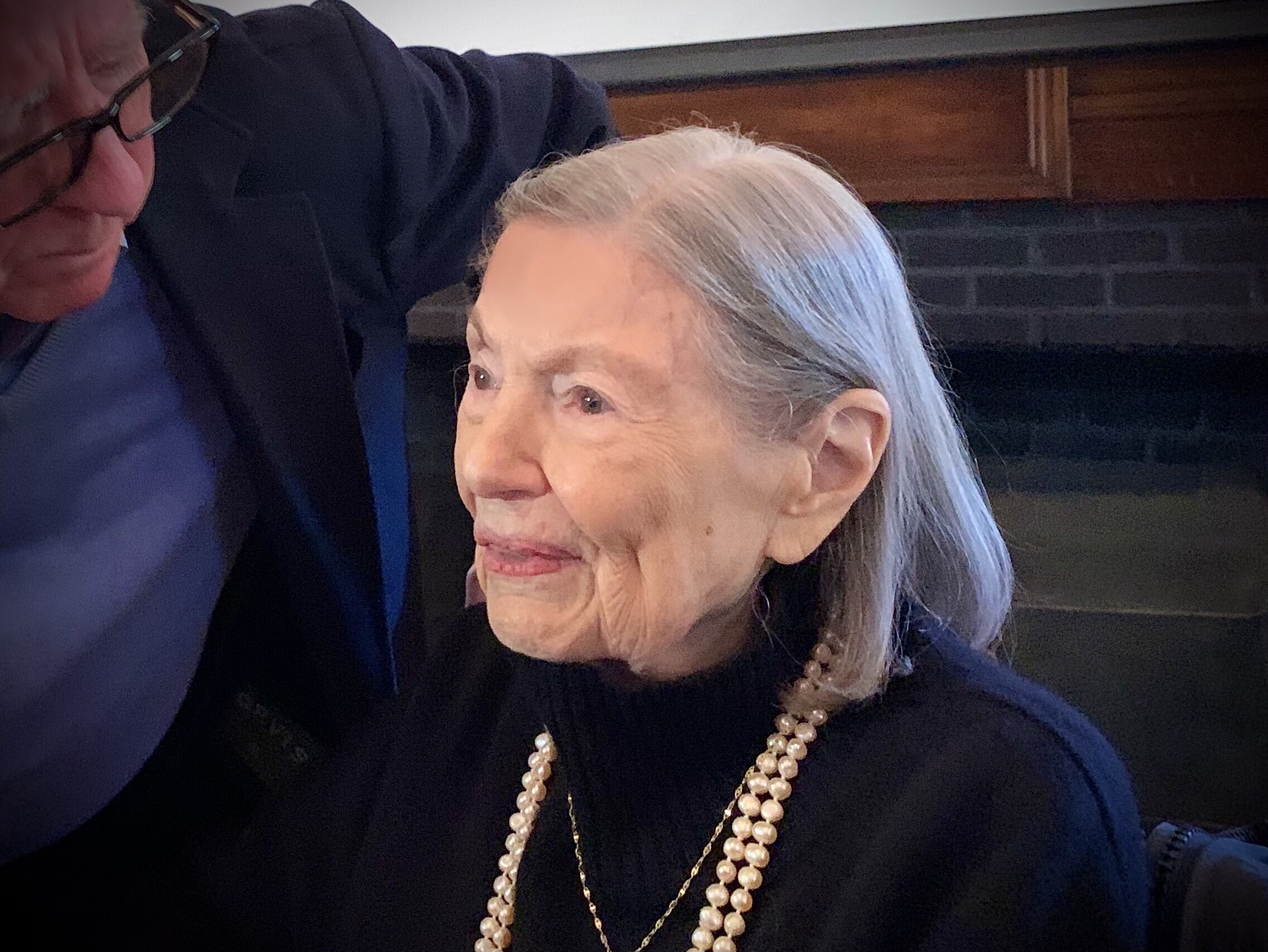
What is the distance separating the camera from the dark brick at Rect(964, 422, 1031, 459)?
142cm

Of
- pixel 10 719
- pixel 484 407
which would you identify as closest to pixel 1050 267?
pixel 484 407

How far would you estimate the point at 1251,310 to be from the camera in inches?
50.7

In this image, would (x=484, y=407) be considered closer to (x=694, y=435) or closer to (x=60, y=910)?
(x=694, y=435)

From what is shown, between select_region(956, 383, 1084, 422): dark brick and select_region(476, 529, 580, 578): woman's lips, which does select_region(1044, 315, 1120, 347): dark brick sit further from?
select_region(476, 529, 580, 578): woman's lips

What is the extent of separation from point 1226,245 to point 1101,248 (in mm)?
143

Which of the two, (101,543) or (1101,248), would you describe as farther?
(1101,248)

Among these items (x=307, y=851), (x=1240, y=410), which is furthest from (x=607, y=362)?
(x=1240, y=410)

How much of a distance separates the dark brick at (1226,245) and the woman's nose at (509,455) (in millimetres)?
1065

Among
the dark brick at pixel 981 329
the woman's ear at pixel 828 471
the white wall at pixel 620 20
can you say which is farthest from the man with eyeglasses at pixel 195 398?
the dark brick at pixel 981 329

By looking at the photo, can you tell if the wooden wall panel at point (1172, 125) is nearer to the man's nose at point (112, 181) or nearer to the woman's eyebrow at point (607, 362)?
the woman's eyebrow at point (607, 362)

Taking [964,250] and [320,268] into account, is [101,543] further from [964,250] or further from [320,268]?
[964,250]

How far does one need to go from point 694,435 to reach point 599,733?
0.22 meters

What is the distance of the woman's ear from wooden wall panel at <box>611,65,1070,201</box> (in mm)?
817

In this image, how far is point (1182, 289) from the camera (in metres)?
1.32
